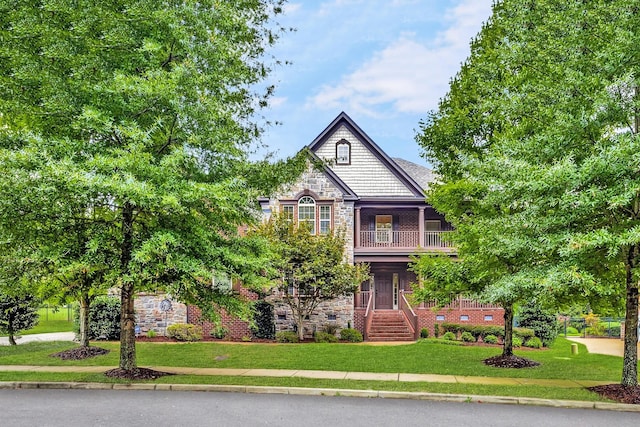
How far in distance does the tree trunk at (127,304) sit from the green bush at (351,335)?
11537 millimetres

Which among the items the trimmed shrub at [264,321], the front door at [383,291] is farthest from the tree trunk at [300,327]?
the front door at [383,291]

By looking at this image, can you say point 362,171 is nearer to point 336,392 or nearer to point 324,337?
point 324,337

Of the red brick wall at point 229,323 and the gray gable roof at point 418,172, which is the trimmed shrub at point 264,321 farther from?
the gray gable roof at point 418,172

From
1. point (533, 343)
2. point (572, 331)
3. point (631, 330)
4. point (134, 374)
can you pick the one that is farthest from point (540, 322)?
point (134, 374)

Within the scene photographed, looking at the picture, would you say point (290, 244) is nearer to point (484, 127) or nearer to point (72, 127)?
point (484, 127)

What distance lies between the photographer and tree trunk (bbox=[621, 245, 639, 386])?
11386 millimetres

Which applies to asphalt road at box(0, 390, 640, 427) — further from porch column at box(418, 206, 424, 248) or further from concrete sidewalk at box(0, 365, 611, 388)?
porch column at box(418, 206, 424, 248)

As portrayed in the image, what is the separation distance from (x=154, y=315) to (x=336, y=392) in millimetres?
15213

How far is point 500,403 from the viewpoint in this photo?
10.6m

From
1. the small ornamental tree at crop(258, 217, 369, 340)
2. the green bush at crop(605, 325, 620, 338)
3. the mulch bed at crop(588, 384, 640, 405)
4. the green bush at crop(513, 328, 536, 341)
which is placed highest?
the small ornamental tree at crop(258, 217, 369, 340)

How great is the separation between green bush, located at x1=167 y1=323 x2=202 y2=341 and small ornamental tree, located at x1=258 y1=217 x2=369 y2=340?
4.21 meters

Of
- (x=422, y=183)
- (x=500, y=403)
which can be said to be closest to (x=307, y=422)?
(x=500, y=403)

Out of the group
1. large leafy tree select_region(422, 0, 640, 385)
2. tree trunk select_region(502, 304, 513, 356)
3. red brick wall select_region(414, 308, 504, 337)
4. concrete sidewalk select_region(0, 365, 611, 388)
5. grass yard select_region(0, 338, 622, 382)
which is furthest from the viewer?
red brick wall select_region(414, 308, 504, 337)

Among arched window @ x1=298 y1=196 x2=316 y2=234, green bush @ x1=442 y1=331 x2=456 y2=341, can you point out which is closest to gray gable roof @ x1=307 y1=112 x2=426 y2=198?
arched window @ x1=298 y1=196 x2=316 y2=234
